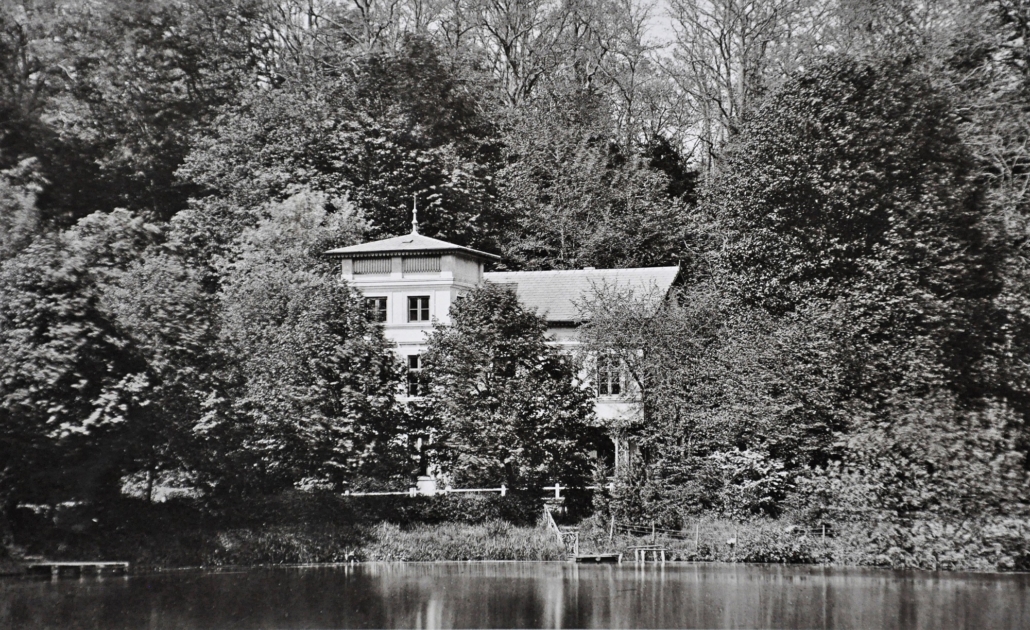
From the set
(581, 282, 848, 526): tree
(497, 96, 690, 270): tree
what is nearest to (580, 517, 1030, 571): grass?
(581, 282, 848, 526): tree

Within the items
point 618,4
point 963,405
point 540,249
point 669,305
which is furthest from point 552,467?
point 618,4

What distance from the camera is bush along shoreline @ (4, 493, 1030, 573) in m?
33.9

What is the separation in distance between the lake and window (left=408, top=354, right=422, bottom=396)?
959 centimetres

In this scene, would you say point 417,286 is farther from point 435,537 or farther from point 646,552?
point 646,552

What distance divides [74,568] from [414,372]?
1397 centimetres

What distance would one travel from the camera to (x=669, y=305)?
45.3m

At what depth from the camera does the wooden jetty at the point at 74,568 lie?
33.8 meters

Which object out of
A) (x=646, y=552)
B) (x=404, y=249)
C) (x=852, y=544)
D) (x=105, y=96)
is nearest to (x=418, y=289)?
(x=404, y=249)

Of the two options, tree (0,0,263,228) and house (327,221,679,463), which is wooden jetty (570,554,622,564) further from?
tree (0,0,263,228)

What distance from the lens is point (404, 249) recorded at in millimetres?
45562

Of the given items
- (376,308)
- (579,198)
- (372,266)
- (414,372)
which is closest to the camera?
(414,372)

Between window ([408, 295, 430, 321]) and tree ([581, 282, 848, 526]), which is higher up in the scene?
window ([408, 295, 430, 321])

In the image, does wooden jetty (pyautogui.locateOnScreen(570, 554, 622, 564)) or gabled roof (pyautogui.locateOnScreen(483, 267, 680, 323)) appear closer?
wooden jetty (pyautogui.locateOnScreen(570, 554, 622, 564))

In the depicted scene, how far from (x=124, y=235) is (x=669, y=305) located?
25.9m
